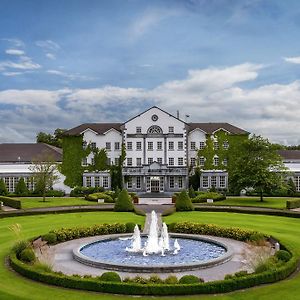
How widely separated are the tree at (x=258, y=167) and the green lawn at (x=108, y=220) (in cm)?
1233

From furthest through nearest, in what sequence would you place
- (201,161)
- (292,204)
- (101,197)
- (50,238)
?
(201,161) → (101,197) → (292,204) → (50,238)

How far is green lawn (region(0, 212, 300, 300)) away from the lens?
1625 cm

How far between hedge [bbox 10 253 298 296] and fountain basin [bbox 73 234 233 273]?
3067 millimetres

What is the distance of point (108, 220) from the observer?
37.8 metres

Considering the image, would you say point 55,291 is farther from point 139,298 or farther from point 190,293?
point 190,293

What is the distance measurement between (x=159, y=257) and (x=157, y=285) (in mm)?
6874

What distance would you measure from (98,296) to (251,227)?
19393 millimetres

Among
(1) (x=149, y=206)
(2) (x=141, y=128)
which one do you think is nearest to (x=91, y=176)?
(2) (x=141, y=128)

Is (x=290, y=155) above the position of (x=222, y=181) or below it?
above

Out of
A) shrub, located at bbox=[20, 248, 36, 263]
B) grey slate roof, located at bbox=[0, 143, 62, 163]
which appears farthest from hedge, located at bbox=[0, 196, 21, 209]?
shrub, located at bbox=[20, 248, 36, 263]

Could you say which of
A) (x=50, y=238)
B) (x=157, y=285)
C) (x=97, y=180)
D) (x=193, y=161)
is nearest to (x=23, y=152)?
(x=97, y=180)

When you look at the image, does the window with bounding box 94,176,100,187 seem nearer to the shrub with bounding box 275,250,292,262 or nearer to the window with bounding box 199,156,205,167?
the window with bounding box 199,156,205,167

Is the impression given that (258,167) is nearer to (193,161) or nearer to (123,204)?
(193,161)

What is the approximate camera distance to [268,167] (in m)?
54.8
